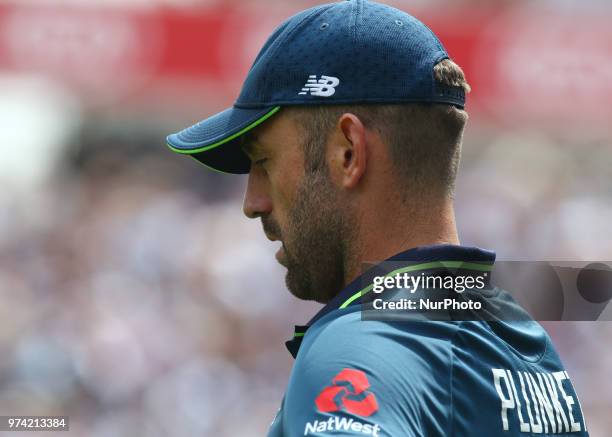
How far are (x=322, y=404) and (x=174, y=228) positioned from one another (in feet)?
17.2

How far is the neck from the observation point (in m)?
1.36

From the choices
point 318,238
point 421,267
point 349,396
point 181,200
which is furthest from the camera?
point 181,200

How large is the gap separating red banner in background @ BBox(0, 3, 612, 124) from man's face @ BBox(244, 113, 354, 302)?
4.98 metres

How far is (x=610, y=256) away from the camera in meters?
6.01

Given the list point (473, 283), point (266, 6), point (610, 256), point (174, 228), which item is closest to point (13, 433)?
point (174, 228)

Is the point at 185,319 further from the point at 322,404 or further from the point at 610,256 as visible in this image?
the point at 322,404

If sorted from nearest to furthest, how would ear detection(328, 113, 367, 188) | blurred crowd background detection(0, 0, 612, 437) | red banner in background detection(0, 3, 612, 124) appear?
ear detection(328, 113, 367, 188) → blurred crowd background detection(0, 0, 612, 437) → red banner in background detection(0, 3, 612, 124)

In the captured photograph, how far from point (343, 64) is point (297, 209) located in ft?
0.75

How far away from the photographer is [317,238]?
1428mm

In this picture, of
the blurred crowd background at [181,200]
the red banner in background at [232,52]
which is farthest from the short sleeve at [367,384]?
the red banner in background at [232,52]

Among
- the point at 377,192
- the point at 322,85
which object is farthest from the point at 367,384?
the point at 322,85

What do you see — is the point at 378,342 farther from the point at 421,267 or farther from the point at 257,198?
the point at 257,198

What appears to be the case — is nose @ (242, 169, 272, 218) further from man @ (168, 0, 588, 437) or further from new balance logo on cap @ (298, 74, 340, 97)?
new balance logo on cap @ (298, 74, 340, 97)

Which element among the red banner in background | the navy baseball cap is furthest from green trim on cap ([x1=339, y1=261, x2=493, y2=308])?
the red banner in background
